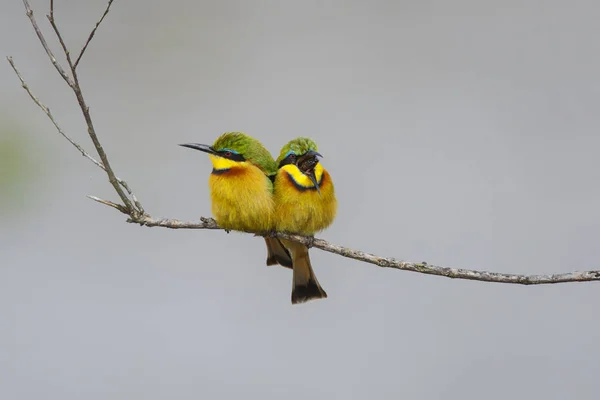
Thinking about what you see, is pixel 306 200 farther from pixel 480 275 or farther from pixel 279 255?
pixel 480 275

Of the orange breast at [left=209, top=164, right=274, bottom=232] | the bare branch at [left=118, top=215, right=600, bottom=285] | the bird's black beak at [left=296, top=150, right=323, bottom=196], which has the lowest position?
the bare branch at [left=118, top=215, right=600, bottom=285]

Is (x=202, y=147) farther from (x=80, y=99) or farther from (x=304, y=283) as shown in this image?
(x=304, y=283)

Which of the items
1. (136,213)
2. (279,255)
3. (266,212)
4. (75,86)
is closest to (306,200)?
(266,212)

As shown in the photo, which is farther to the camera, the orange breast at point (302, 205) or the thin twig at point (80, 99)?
the orange breast at point (302, 205)

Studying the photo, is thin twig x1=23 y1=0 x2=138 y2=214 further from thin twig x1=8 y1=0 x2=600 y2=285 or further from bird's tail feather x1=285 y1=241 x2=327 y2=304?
bird's tail feather x1=285 y1=241 x2=327 y2=304

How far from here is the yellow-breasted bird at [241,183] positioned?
1185mm

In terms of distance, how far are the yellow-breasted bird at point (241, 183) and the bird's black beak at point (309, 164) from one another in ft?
0.24

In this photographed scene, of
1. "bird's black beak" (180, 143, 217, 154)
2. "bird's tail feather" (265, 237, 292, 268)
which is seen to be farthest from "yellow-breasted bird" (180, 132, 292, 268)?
"bird's tail feather" (265, 237, 292, 268)

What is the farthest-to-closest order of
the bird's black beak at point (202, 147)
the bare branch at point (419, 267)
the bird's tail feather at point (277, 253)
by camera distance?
the bird's tail feather at point (277, 253)
the bird's black beak at point (202, 147)
the bare branch at point (419, 267)

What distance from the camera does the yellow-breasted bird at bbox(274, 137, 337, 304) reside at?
3.80 ft

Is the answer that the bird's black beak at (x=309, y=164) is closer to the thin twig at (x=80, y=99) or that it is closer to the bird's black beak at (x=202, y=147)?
the bird's black beak at (x=202, y=147)

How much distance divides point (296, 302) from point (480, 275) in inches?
19.2

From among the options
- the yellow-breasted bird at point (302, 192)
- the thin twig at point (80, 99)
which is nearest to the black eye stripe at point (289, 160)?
the yellow-breasted bird at point (302, 192)

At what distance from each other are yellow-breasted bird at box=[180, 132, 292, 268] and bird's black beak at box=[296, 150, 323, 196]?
0.24ft
